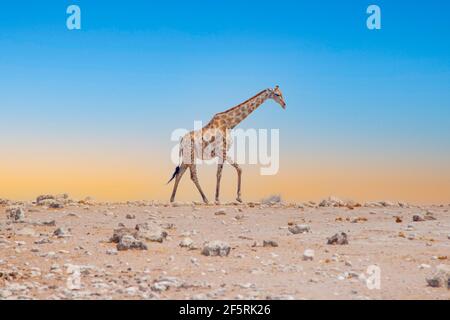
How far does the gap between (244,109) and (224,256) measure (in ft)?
50.0

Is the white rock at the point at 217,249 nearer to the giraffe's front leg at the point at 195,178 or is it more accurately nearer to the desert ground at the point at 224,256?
the desert ground at the point at 224,256

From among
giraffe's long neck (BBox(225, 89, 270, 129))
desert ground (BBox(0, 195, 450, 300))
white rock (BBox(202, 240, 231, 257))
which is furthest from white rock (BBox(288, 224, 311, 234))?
giraffe's long neck (BBox(225, 89, 270, 129))

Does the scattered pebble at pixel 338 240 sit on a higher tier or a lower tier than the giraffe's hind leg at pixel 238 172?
lower

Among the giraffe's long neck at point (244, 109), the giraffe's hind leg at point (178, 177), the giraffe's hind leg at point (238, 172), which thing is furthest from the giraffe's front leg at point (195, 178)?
the giraffe's long neck at point (244, 109)

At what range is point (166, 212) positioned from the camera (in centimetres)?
1852

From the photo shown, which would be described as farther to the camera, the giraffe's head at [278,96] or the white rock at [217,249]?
the giraffe's head at [278,96]

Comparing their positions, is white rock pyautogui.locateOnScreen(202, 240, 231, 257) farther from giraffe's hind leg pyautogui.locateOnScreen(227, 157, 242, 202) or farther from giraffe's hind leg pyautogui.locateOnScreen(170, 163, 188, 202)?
giraffe's hind leg pyautogui.locateOnScreen(170, 163, 188, 202)

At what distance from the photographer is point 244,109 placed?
989 inches

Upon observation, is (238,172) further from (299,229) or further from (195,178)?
(299,229)

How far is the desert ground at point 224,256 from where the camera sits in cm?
784

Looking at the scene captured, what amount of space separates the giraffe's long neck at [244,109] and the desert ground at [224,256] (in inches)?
289
